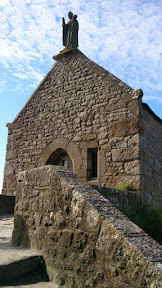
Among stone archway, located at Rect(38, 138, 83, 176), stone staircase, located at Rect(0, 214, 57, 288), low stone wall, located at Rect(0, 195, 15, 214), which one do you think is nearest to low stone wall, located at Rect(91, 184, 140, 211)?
stone staircase, located at Rect(0, 214, 57, 288)

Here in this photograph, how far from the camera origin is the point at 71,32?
8.51 meters

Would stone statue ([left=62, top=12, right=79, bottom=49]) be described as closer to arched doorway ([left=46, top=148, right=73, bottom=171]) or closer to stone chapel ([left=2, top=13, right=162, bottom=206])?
stone chapel ([left=2, top=13, right=162, bottom=206])

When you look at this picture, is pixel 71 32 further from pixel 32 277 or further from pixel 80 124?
pixel 32 277

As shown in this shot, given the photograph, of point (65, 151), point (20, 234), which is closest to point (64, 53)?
point (65, 151)

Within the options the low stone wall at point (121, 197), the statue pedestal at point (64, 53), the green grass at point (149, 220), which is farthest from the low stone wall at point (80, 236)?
the statue pedestal at point (64, 53)

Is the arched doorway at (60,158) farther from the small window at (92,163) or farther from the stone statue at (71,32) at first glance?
the stone statue at (71,32)

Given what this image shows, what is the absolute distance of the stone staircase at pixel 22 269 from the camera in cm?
268

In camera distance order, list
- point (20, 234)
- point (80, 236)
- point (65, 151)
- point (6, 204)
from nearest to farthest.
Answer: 1. point (80, 236)
2. point (20, 234)
3. point (6, 204)
4. point (65, 151)

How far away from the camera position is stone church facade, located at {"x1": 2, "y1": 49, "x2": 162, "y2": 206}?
6223 mm

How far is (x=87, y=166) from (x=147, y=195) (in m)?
1.70

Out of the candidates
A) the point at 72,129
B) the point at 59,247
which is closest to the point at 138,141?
the point at 72,129

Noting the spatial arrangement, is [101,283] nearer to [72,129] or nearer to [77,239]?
[77,239]

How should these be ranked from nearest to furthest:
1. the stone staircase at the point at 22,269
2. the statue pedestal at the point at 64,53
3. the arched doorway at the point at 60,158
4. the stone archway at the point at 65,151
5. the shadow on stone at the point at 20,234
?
the stone staircase at the point at 22,269 → the shadow on stone at the point at 20,234 → the stone archway at the point at 65,151 → the arched doorway at the point at 60,158 → the statue pedestal at the point at 64,53

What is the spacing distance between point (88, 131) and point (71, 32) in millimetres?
3606
